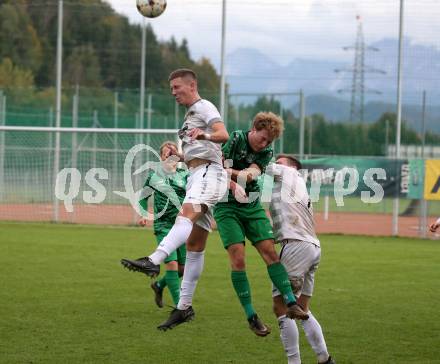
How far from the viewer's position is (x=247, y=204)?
820cm

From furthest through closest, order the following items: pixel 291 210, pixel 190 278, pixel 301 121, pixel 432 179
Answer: pixel 301 121 < pixel 432 179 < pixel 190 278 < pixel 291 210

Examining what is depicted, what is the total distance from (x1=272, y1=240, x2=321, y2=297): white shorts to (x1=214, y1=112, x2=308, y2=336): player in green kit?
22cm

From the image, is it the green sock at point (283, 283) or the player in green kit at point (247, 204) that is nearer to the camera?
the green sock at point (283, 283)

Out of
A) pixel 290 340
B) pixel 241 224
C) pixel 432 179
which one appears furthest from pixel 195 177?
pixel 432 179

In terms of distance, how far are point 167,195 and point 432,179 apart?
12.7 metres

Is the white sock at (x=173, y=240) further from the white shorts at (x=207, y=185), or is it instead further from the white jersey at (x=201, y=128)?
the white jersey at (x=201, y=128)

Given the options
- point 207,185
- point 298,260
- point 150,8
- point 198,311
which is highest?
point 150,8

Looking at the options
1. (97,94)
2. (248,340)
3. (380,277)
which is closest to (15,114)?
(97,94)

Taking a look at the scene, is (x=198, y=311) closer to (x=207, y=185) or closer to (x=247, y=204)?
(x=247, y=204)

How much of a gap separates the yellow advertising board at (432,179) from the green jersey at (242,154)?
14.3m

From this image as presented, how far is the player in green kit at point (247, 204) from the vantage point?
25.8ft

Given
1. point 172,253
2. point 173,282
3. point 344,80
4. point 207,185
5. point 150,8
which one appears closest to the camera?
point 207,185

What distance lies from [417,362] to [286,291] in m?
1.41

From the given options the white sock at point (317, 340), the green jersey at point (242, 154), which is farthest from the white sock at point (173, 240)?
the white sock at point (317, 340)
